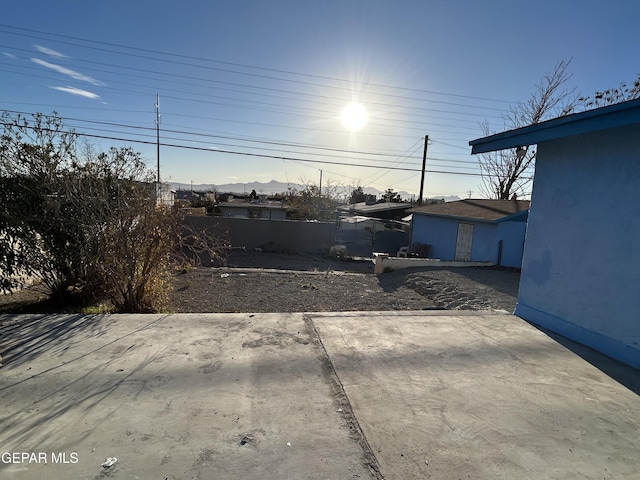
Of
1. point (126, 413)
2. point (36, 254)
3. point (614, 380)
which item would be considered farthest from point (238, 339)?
point (36, 254)

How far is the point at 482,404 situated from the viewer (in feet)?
8.78

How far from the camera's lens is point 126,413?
238 cm

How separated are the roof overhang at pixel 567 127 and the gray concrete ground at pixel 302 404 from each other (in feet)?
8.05

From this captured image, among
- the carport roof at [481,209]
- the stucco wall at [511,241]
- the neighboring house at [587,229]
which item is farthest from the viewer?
the carport roof at [481,209]

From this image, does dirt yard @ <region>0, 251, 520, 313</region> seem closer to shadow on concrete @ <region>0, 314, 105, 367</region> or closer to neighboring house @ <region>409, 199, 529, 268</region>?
shadow on concrete @ <region>0, 314, 105, 367</region>

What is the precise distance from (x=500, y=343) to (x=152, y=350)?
3787 millimetres

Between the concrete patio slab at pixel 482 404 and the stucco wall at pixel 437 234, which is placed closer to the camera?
the concrete patio slab at pixel 482 404

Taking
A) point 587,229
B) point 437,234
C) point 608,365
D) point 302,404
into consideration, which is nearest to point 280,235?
point 437,234

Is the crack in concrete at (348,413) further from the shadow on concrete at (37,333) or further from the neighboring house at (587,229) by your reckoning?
the neighboring house at (587,229)

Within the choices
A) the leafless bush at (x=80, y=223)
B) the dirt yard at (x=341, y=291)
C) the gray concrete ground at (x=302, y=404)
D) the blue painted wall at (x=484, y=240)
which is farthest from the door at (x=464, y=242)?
the leafless bush at (x=80, y=223)

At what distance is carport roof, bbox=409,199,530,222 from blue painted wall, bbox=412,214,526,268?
0.36 meters

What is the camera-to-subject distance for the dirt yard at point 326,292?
645cm

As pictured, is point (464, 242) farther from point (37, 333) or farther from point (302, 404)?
point (37, 333)

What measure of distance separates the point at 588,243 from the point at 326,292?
17.7 ft
